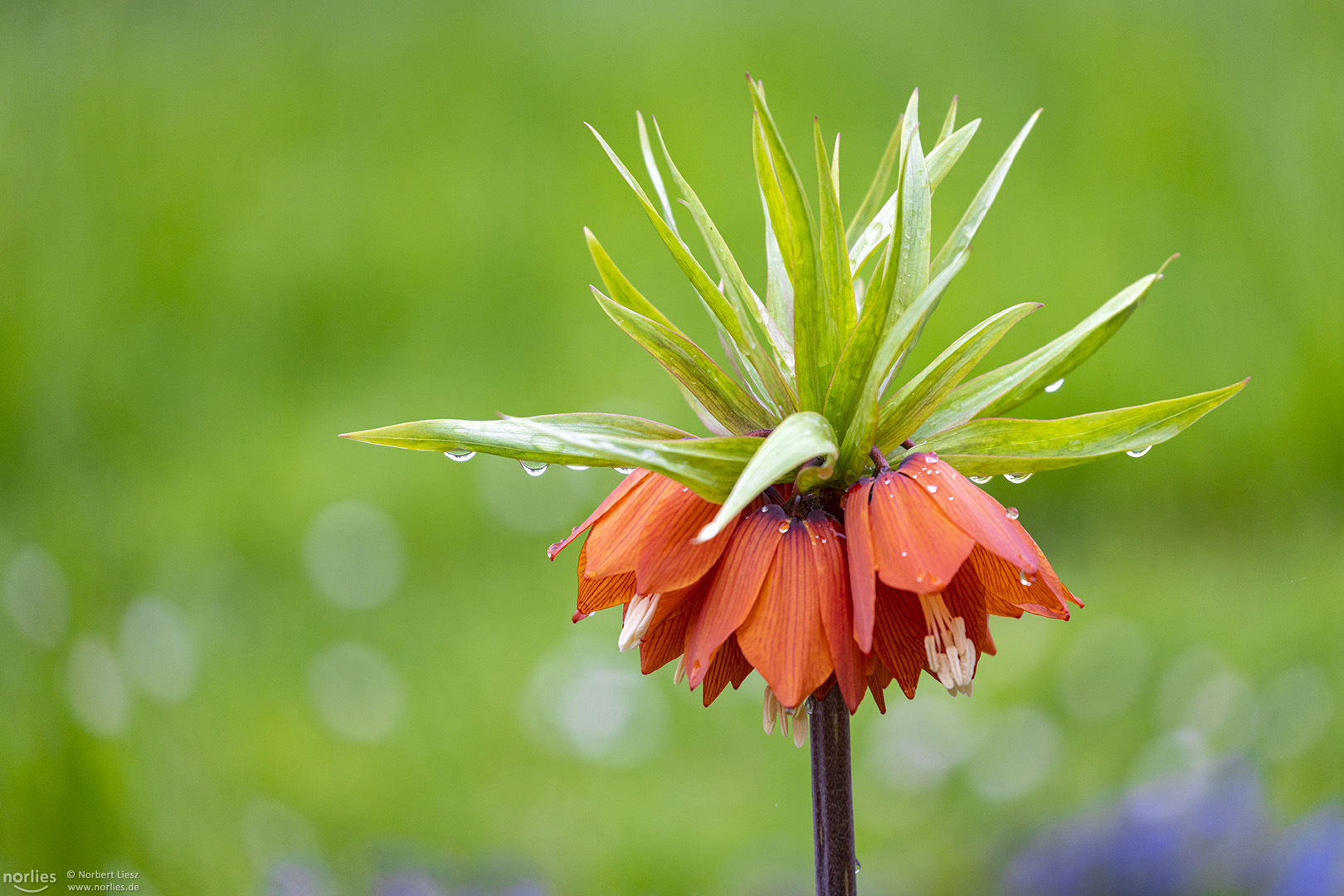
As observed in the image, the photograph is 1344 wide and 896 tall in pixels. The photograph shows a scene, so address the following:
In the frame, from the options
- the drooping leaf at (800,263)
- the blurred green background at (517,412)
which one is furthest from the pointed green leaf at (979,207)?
the blurred green background at (517,412)

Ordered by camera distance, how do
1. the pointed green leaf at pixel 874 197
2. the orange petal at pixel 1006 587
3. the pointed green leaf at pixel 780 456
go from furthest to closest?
the pointed green leaf at pixel 874 197
the orange petal at pixel 1006 587
the pointed green leaf at pixel 780 456

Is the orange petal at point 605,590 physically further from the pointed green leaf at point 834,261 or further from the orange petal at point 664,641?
the pointed green leaf at point 834,261

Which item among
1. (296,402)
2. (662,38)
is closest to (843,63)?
(662,38)

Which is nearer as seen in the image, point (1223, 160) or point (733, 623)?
point (733, 623)

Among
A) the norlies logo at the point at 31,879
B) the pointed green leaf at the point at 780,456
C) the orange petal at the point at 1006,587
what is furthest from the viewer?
the norlies logo at the point at 31,879

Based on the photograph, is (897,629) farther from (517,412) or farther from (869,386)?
(517,412)

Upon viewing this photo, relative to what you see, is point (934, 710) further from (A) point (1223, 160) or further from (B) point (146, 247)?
(B) point (146, 247)

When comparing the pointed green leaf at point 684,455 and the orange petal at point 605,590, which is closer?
the pointed green leaf at point 684,455
